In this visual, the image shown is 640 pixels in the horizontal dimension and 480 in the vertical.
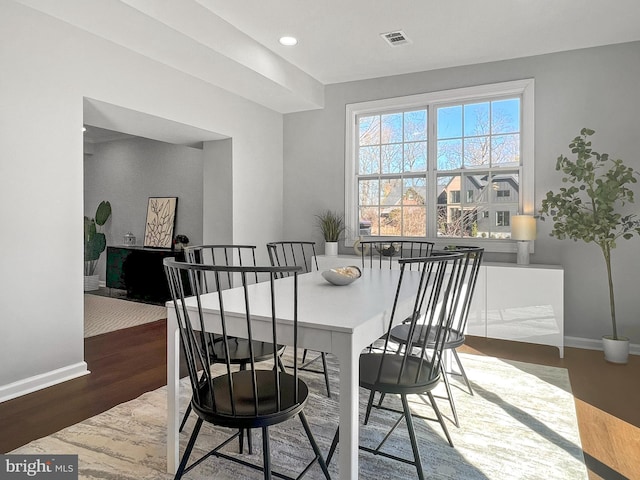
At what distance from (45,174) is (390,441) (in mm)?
2735

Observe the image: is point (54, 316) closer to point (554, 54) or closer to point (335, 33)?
point (335, 33)

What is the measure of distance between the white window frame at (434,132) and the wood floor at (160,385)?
111 centimetres

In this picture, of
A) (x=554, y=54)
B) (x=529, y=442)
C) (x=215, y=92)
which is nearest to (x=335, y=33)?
(x=215, y=92)

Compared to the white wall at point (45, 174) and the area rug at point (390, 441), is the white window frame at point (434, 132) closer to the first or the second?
the area rug at point (390, 441)

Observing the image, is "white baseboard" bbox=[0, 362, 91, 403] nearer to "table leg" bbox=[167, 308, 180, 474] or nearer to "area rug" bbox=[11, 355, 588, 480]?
"area rug" bbox=[11, 355, 588, 480]

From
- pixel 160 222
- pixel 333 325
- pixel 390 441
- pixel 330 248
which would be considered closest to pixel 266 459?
pixel 333 325

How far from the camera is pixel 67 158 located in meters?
3.09

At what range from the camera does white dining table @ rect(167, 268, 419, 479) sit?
1.53 metres

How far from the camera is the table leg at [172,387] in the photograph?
6.20 ft

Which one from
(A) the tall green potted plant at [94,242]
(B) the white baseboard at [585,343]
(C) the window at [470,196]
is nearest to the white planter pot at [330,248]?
(C) the window at [470,196]

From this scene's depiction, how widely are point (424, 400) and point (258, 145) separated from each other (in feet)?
11.2

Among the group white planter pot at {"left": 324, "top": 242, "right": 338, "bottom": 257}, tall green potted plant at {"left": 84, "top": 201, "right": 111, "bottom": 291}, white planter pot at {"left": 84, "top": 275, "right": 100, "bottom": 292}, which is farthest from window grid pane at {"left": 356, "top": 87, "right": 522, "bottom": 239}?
white planter pot at {"left": 84, "top": 275, "right": 100, "bottom": 292}

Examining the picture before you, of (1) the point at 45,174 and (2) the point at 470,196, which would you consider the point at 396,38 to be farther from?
(1) the point at 45,174

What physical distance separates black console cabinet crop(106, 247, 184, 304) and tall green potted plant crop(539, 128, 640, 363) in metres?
4.41
